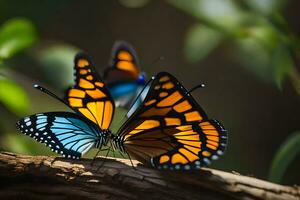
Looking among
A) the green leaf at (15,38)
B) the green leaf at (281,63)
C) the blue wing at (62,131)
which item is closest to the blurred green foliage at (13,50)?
the green leaf at (15,38)

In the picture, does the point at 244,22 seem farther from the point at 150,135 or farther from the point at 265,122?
the point at 265,122

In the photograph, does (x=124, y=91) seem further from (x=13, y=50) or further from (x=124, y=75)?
(x=13, y=50)

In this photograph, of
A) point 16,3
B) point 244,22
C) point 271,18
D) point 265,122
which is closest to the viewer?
point 271,18

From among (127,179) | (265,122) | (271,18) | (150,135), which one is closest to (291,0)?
(265,122)

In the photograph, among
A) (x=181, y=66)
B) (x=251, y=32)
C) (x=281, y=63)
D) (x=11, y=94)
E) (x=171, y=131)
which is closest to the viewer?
(x=171, y=131)

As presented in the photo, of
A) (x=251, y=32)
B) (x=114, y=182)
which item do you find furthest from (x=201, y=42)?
(x=114, y=182)

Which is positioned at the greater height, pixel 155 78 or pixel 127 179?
pixel 155 78

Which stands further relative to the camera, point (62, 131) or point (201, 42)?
point (201, 42)
